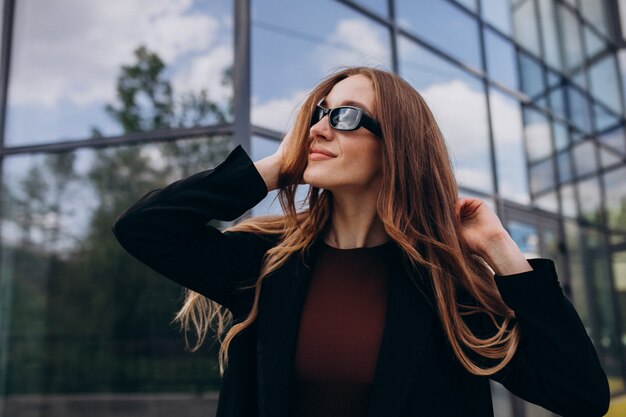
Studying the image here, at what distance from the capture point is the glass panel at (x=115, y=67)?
4.89 m

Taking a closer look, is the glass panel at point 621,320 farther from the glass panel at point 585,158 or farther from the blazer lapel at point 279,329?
the blazer lapel at point 279,329

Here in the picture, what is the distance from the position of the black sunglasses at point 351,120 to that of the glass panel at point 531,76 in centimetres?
639

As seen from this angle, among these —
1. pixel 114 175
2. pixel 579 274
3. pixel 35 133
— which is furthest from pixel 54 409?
pixel 579 274

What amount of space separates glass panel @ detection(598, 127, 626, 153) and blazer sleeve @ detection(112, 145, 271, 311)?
8955 millimetres

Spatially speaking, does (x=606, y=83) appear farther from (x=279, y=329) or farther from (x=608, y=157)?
(x=279, y=329)

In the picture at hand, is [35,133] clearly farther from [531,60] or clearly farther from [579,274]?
[579,274]

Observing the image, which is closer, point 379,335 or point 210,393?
point 379,335

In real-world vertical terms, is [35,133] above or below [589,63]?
below

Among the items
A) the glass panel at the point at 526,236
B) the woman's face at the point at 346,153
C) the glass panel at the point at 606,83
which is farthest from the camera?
the glass panel at the point at 606,83

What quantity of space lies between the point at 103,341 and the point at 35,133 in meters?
2.15

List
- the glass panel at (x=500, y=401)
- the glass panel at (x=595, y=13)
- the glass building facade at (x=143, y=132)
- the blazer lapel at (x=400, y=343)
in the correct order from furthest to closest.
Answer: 1. the glass panel at (x=595, y=13)
2. the glass panel at (x=500, y=401)
3. the glass building facade at (x=143, y=132)
4. the blazer lapel at (x=400, y=343)

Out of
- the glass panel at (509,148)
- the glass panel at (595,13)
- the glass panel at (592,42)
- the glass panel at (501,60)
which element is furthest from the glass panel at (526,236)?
the glass panel at (595,13)

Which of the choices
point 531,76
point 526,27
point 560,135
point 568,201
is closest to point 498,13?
point 526,27

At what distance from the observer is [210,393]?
4500 millimetres
